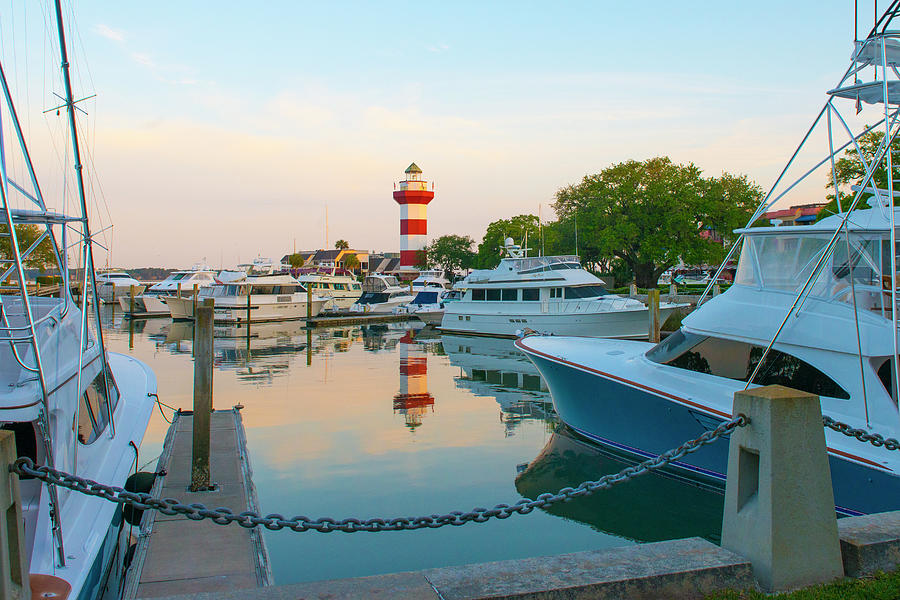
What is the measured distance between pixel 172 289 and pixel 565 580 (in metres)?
51.6

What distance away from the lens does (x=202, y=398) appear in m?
9.34

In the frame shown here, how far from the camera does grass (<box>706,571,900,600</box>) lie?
3.84 metres

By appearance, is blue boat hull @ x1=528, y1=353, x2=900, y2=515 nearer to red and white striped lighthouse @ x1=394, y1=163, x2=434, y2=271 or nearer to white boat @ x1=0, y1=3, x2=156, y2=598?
white boat @ x1=0, y1=3, x2=156, y2=598

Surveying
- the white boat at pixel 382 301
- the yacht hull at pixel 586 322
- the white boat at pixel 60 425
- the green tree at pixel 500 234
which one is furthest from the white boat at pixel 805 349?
the green tree at pixel 500 234

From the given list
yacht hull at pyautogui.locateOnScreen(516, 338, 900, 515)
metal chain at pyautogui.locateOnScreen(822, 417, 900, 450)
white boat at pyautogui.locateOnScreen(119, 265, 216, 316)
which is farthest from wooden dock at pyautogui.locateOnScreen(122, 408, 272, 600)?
white boat at pyautogui.locateOnScreen(119, 265, 216, 316)

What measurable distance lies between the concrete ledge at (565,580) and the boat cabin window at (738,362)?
5061mm

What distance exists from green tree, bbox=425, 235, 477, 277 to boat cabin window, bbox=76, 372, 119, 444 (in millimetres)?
79008

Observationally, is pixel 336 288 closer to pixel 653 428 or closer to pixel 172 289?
pixel 172 289

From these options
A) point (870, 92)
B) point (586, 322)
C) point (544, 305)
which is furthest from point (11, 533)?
point (544, 305)

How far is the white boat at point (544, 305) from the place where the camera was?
28922 mm

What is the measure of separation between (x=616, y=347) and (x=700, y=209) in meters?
36.9

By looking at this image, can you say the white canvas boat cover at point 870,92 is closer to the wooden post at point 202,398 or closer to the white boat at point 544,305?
the wooden post at point 202,398

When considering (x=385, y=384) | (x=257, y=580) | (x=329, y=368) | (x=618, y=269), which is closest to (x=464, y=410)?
(x=385, y=384)

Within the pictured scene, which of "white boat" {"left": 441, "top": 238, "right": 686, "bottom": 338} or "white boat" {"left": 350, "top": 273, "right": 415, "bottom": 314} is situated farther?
"white boat" {"left": 350, "top": 273, "right": 415, "bottom": 314}
